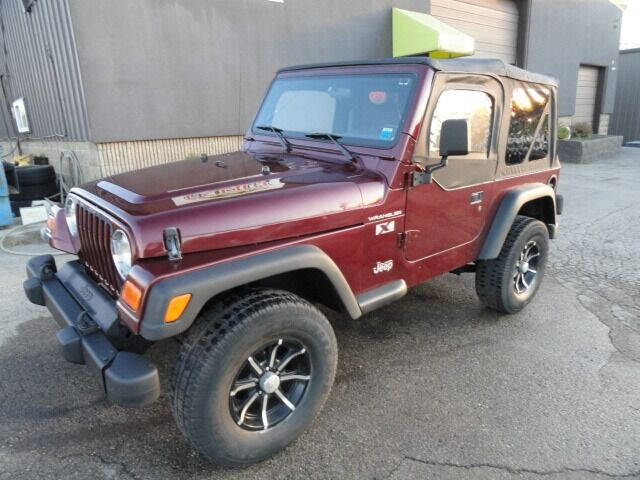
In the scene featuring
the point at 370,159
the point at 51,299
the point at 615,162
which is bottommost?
the point at 615,162

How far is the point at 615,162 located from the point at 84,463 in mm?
14949

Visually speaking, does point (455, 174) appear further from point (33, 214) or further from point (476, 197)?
point (33, 214)

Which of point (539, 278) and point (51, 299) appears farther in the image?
point (539, 278)

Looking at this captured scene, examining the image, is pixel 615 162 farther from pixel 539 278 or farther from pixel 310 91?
pixel 310 91

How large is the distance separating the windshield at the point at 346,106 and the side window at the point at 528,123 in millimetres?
1145

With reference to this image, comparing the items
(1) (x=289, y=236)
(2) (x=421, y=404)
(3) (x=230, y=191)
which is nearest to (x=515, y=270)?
(2) (x=421, y=404)

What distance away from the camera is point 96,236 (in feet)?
8.16

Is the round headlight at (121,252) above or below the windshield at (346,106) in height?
below

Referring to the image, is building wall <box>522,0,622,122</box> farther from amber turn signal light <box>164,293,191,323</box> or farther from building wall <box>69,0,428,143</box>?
amber turn signal light <box>164,293,191,323</box>

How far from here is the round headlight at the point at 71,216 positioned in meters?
2.83

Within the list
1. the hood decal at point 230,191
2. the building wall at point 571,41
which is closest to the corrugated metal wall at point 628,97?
Result: the building wall at point 571,41

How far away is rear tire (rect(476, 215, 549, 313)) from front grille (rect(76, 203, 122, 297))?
106 inches

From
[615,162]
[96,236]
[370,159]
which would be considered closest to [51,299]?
[96,236]

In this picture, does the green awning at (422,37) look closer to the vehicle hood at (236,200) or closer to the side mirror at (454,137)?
the side mirror at (454,137)
